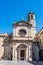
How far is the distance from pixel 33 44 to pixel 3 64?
10.0m

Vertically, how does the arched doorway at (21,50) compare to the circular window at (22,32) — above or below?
below

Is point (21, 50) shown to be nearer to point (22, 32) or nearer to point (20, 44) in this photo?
point (20, 44)

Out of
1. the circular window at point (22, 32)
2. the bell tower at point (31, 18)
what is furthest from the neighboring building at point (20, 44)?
the bell tower at point (31, 18)

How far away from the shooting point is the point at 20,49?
32.4 m

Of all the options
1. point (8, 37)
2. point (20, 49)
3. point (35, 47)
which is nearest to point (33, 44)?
point (35, 47)

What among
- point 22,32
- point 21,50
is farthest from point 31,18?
point 21,50

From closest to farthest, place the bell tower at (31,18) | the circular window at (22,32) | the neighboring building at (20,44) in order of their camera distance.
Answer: the neighboring building at (20,44) < the circular window at (22,32) < the bell tower at (31,18)

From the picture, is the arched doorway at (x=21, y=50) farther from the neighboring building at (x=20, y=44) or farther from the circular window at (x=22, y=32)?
the circular window at (x=22, y=32)

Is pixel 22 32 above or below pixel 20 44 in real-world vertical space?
above

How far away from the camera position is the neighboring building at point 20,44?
106 feet

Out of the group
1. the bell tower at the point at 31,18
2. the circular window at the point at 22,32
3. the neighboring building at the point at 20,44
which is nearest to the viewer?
the neighboring building at the point at 20,44

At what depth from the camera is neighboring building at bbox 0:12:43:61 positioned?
32219 mm

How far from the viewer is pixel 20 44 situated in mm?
32406

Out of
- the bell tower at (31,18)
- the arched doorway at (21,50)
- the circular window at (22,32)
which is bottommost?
the arched doorway at (21,50)
